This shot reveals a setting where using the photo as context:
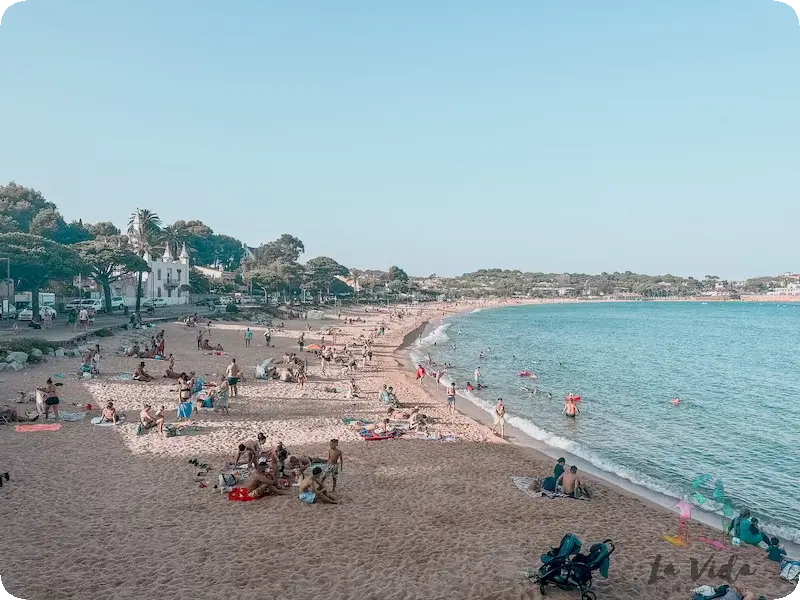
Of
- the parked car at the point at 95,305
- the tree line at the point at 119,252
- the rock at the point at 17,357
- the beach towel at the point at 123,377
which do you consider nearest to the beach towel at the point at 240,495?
the beach towel at the point at 123,377

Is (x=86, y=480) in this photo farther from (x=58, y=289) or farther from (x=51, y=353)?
(x=58, y=289)

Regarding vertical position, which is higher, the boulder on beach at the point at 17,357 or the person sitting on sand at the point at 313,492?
the boulder on beach at the point at 17,357

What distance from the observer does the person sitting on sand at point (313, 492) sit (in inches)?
411

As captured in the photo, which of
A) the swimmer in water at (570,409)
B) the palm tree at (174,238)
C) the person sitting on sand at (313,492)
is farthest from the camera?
the palm tree at (174,238)

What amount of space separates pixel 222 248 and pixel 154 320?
3416 inches

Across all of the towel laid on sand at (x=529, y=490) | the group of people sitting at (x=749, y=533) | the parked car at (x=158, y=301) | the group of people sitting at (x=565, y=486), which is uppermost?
the parked car at (x=158, y=301)

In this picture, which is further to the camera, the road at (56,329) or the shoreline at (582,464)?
the road at (56,329)

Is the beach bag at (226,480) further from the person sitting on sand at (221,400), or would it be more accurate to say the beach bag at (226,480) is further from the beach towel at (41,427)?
the person sitting on sand at (221,400)

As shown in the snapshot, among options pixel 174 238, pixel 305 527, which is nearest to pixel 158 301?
pixel 174 238

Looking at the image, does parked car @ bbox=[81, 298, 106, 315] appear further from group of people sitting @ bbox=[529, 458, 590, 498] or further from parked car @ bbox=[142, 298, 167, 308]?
group of people sitting @ bbox=[529, 458, 590, 498]

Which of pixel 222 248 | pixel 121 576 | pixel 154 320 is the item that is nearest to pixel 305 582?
pixel 121 576

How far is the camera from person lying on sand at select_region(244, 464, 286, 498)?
10547 mm

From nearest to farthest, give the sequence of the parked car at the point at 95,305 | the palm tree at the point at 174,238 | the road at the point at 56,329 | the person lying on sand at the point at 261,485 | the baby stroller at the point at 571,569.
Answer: the baby stroller at the point at 571,569, the person lying on sand at the point at 261,485, the road at the point at 56,329, the parked car at the point at 95,305, the palm tree at the point at 174,238

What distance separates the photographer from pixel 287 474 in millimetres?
11602
